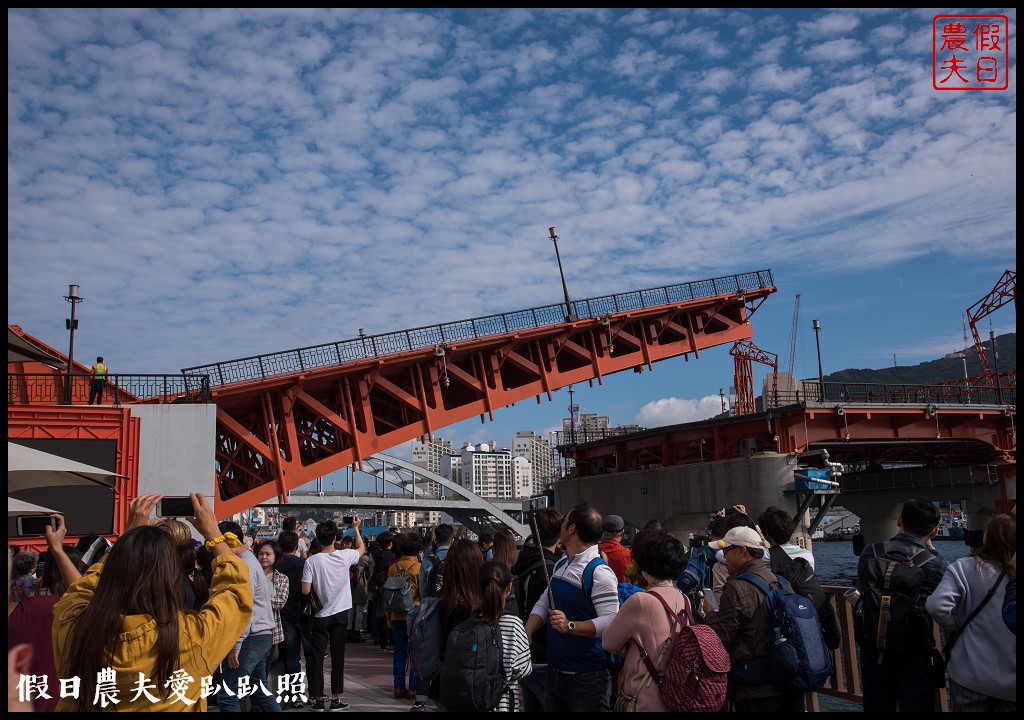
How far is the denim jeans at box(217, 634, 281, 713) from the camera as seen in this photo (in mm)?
6074

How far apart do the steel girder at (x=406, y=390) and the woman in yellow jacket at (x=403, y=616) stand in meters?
14.3

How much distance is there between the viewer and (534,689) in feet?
16.7

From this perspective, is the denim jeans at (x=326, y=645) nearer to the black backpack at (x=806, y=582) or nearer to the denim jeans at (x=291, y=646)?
the denim jeans at (x=291, y=646)

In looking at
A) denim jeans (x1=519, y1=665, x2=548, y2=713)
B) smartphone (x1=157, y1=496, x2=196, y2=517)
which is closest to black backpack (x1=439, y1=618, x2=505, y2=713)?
denim jeans (x1=519, y1=665, x2=548, y2=713)

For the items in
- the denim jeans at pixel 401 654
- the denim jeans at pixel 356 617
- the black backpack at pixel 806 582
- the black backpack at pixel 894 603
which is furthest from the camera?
the denim jeans at pixel 356 617

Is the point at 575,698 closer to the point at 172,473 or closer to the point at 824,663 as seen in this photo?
the point at 824,663

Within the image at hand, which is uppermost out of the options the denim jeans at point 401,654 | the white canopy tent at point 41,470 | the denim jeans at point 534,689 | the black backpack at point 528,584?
the white canopy tent at point 41,470

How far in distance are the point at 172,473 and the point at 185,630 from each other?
17621 mm

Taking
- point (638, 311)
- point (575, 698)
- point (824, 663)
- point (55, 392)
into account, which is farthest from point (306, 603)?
point (638, 311)

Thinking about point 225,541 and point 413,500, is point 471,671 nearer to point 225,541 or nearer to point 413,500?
point 225,541

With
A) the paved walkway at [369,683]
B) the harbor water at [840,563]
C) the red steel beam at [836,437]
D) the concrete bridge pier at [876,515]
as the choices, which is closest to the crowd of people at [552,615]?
the paved walkway at [369,683]

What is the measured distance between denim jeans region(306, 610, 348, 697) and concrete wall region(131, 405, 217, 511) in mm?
12735

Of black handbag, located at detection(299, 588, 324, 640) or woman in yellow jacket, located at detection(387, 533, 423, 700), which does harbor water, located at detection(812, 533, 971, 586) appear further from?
black handbag, located at detection(299, 588, 324, 640)

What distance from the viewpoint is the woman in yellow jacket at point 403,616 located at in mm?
7777
